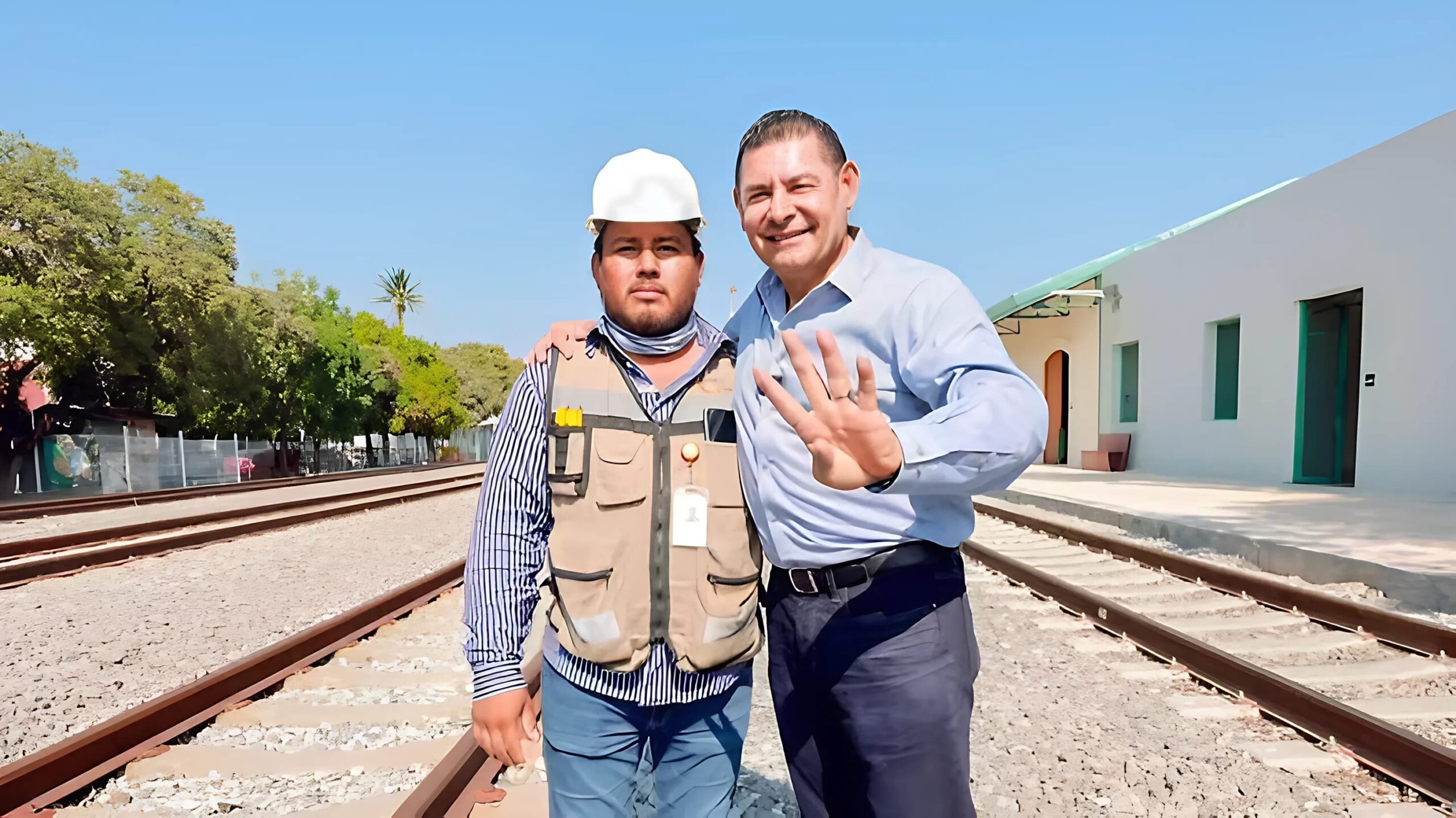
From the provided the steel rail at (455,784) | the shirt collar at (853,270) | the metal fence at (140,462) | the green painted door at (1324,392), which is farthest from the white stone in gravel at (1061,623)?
the metal fence at (140,462)

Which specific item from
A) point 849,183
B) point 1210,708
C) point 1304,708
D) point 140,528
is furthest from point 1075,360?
point 849,183

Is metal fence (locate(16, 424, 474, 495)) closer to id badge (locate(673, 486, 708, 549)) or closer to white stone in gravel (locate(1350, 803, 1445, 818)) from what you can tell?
id badge (locate(673, 486, 708, 549))

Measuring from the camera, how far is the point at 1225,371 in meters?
19.7

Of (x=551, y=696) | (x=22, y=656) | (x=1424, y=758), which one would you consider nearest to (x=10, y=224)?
(x=22, y=656)

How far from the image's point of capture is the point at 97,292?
73.5 ft

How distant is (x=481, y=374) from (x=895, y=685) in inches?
3487

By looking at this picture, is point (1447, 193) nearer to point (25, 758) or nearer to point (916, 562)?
point (916, 562)

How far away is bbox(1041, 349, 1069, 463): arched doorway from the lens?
29000 millimetres

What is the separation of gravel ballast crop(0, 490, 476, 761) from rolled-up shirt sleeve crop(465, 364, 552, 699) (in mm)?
3859

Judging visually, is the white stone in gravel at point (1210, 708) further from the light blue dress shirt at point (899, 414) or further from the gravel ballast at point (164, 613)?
the gravel ballast at point (164, 613)

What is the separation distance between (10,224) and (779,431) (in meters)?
26.7

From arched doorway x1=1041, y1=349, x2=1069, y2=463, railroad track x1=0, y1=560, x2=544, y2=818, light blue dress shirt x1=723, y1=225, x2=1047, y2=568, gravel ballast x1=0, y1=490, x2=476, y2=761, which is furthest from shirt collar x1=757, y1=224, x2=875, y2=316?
arched doorway x1=1041, y1=349, x2=1069, y2=463

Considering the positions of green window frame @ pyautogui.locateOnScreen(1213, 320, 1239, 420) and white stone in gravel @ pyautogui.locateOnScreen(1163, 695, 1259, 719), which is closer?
white stone in gravel @ pyautogui.locateOnScreen(1163, 695, 1259, 719)

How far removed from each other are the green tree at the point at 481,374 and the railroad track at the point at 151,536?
49.4 meters
